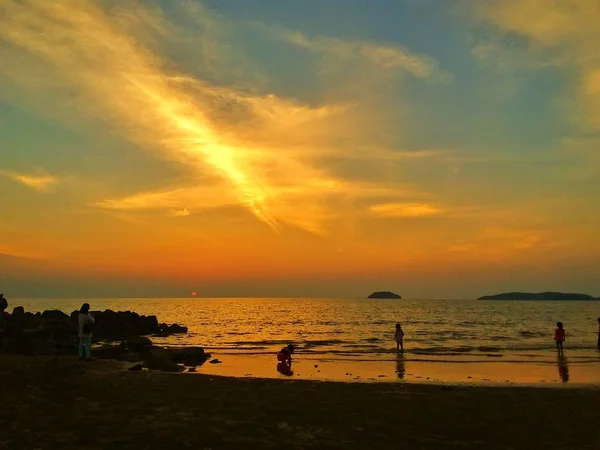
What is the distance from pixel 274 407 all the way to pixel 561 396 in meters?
10.3

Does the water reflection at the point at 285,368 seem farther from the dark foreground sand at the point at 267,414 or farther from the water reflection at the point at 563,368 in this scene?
the water reflection at the point at 563,368

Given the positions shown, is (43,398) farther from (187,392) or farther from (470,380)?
(470,380)

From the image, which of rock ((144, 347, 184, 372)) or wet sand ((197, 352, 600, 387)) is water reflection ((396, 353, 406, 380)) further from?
rock ((144, 347, 184, 372))

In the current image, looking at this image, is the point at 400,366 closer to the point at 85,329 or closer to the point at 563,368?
the point at 563,368

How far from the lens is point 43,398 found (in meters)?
12.8

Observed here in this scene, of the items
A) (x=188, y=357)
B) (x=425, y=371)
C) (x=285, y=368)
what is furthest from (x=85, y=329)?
(x=425, y=371)

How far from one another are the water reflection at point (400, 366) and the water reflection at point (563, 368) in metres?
7.59

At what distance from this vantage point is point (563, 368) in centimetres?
2670

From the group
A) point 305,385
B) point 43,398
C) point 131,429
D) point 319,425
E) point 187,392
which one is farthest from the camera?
point 305,385

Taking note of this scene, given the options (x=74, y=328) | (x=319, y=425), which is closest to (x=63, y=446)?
(x=319, y=425)

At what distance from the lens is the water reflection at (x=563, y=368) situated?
76.3 ft

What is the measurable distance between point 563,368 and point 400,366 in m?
9.23

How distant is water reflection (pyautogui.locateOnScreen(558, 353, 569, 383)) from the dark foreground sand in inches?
268

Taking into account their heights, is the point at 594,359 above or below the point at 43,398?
below
